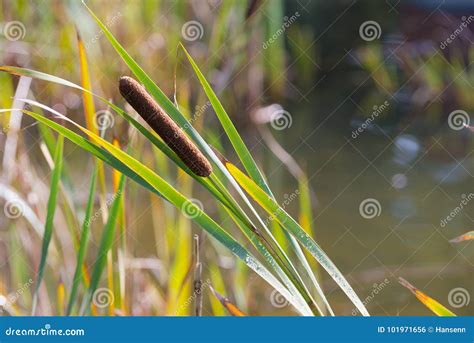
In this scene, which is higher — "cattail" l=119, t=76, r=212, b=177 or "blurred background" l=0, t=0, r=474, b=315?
"blurred background" l=0, t=0, r=474, b=315

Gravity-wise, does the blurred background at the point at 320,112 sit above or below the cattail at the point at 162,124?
above

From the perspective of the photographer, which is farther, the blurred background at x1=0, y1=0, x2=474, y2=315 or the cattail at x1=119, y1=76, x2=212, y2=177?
the blurred background at x1=0, y1=0, x2=474, y2=315

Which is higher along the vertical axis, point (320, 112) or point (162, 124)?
point (320, 112)

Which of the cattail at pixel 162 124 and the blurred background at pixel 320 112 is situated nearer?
the cattail at pixel 162 124

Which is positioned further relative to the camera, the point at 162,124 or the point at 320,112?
the point at 320,112
